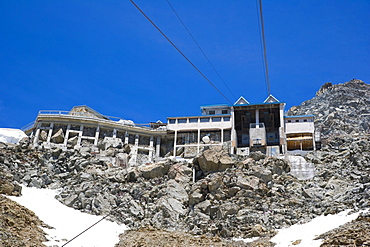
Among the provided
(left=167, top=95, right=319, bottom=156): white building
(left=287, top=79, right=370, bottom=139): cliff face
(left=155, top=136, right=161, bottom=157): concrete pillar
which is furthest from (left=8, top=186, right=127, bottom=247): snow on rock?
(left=287, top=79, right=370, bottom=139): cliff face

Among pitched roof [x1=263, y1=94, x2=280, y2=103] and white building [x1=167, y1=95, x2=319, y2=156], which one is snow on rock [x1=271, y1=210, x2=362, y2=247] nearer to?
white building [x1=167, y1=95, x2=319, y2=156]

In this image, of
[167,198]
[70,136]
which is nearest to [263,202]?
[167,198]

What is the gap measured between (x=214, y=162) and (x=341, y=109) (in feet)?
161

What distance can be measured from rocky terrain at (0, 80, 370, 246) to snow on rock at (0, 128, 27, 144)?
20.0 ft

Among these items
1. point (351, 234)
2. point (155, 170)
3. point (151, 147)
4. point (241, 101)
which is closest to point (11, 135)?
point (151, 147)

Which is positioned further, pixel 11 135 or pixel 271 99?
pixel 271 99

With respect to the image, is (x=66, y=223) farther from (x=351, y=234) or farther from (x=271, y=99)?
(x=271, y=99)

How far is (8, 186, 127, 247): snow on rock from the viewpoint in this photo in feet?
94.7

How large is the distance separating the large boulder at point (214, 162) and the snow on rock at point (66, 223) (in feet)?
38.2

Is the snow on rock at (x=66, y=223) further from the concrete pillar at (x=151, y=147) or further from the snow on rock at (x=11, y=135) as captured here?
the concrete pillar at (x=151, y=147)

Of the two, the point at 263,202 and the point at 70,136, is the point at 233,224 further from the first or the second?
the point at 70,136

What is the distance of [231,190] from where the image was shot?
3625 cm

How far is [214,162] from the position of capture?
40750 millimetres

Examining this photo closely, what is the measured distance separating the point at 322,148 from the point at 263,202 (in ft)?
52.1
